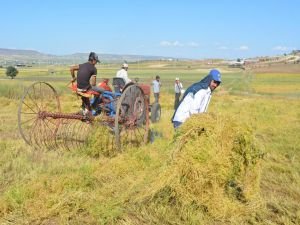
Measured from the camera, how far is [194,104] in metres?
5.44

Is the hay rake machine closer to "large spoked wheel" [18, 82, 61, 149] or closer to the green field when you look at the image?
"large spoked wheel" [18, 82, 61, 149]

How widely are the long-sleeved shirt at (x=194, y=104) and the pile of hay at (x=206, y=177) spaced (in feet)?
2.22

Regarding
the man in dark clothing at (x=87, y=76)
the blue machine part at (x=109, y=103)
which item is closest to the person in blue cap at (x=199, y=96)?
the blue machine part at (x=109, y=103)

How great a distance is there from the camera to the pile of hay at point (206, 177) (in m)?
4.41

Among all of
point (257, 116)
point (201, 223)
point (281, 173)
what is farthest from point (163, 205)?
point (257, 116)

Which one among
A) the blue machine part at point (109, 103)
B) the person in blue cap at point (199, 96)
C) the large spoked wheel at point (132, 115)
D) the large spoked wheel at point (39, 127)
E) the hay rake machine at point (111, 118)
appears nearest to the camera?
the person in blue cap at point (199, 96)

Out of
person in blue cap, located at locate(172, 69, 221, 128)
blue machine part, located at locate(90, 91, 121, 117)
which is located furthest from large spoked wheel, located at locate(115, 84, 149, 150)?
person in blue cap, located at locate(172, 69, 221, 128)

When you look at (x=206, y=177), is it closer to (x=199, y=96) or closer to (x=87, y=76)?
(x=199, y=96)

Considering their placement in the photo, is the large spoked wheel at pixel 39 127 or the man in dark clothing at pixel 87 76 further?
the large spoked wheel at pixel 39 127

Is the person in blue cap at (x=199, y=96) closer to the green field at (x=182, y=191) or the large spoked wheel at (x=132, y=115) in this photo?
the green field at (x=182, y=191)

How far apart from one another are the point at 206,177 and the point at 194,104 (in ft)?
4.13

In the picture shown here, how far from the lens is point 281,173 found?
6316mm

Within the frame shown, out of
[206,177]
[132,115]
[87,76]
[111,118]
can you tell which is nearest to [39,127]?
[87,76]

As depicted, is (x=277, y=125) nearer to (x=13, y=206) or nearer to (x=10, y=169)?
(x=10, y=169)
